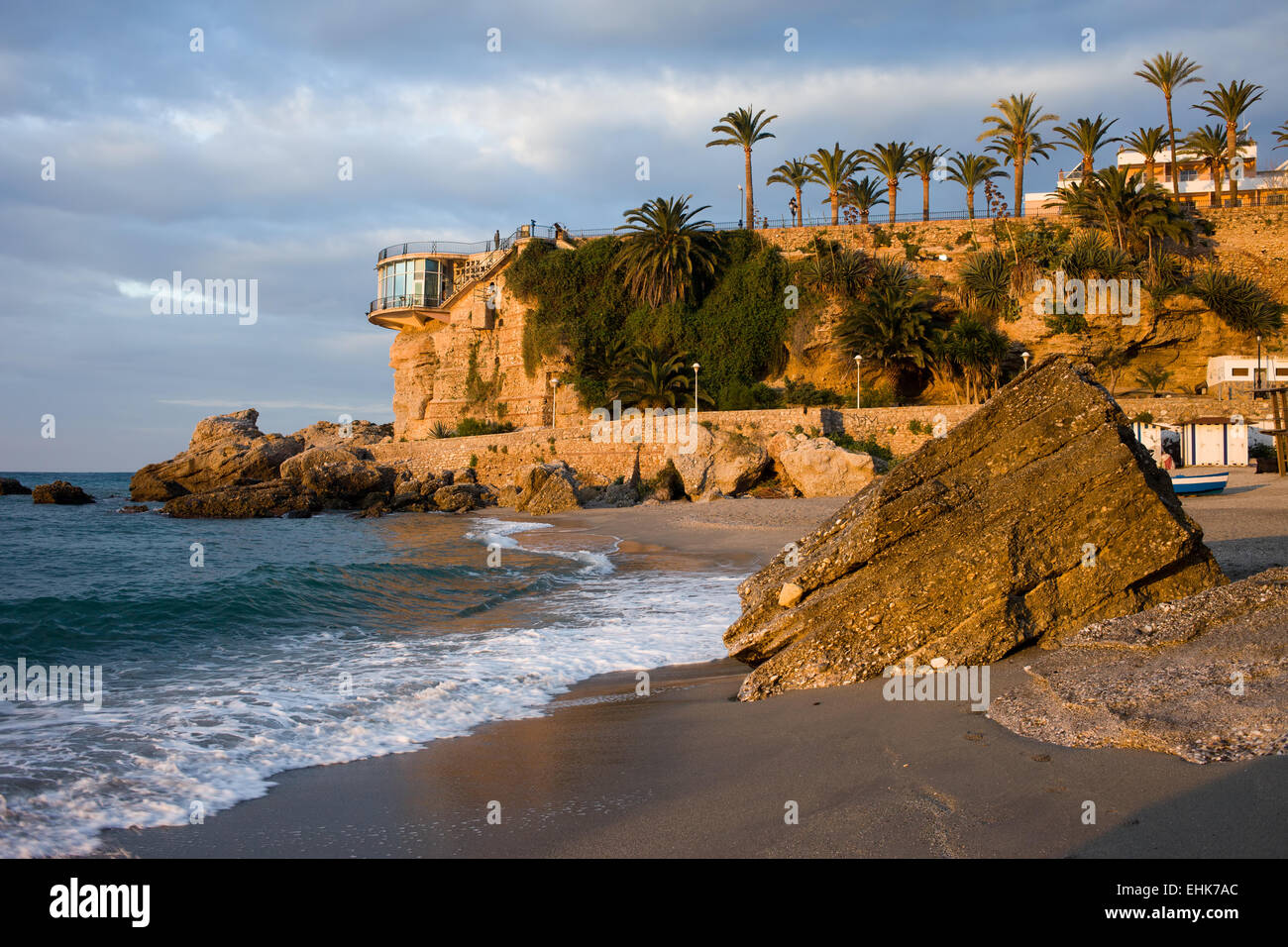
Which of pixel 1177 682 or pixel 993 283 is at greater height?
pixel 993 283

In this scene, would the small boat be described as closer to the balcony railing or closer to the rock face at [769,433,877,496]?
the rock face at [769,433,877,496]

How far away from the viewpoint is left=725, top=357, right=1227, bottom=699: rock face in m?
5.81

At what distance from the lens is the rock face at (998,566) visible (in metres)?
5.81

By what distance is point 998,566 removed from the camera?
5836 millimetres

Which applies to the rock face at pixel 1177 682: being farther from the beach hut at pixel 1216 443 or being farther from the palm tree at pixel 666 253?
the palm tree at pixel 666 253

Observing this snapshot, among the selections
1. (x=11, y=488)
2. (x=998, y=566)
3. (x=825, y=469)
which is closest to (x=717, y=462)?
(x=825, y=469)

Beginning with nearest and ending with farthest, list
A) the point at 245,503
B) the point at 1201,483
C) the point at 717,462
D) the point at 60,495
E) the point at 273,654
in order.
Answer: the point at 273,654 → the point at 1201,483 → the point at 717,462 → the point at 245,503 → the point at 60,495

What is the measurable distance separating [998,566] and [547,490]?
2283 cm

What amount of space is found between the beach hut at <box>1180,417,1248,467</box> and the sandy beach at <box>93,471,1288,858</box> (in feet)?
80.8

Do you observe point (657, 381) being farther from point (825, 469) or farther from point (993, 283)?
point (993, 283)

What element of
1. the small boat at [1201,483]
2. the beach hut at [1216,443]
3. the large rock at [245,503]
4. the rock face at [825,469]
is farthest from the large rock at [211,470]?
the beach hut at [1216,443]

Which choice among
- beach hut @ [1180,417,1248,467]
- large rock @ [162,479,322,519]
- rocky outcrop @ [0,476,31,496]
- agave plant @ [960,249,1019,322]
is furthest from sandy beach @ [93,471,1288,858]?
rocky outcrop @ [0,476,31,496]

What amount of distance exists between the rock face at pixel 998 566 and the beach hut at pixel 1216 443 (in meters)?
23.0

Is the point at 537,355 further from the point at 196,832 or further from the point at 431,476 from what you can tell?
the point at 196,832
